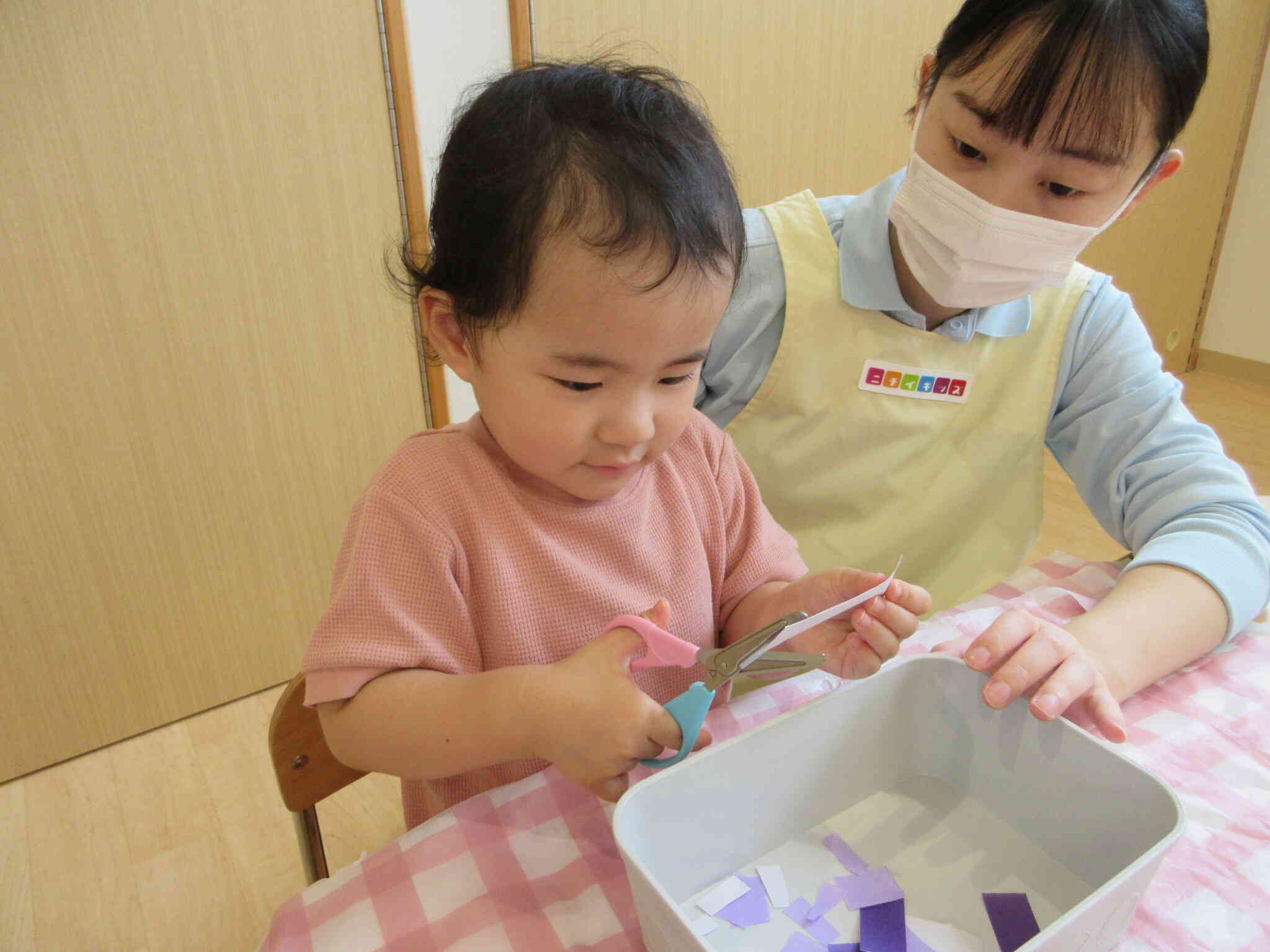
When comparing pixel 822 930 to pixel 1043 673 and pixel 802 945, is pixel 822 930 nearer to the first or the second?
pixel 802 945

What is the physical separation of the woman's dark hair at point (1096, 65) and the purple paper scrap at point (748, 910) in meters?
0.62

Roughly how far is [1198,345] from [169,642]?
373cm

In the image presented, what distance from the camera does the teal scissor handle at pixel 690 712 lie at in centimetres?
52

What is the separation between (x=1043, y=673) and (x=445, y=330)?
18.2 inches

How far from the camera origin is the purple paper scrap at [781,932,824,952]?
0.48 m

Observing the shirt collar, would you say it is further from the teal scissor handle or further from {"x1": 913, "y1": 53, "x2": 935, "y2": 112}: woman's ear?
the teal scissor handle

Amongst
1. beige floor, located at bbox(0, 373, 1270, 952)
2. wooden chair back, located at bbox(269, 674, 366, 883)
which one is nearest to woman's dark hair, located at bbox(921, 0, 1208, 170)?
wooden chair back, located at bbox(269, 674, 366, 883)

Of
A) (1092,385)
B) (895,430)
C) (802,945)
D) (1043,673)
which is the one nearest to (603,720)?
(802,945)

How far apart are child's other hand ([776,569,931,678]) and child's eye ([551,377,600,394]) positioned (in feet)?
0.76

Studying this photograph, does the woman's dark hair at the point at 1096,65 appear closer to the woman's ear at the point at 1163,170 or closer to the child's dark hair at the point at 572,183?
the woman's ear at the point at 1163,170

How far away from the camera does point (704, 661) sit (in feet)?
1.86

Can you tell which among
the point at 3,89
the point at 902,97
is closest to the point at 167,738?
the point at 3,89

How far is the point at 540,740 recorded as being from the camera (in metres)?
0.54

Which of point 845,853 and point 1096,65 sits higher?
point 1096,65
